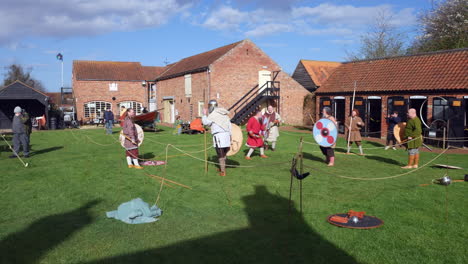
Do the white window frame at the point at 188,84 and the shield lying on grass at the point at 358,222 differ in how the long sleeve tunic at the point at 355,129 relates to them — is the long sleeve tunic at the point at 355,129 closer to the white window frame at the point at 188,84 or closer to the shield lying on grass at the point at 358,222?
the shield lying on grass at the point at 358,222

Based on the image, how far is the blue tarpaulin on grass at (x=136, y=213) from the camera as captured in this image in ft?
20.8

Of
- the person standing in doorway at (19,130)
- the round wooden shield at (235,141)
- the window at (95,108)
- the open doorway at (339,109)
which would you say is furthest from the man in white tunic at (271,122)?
the window at (95,108)

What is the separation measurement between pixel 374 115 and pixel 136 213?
1935 centimetres

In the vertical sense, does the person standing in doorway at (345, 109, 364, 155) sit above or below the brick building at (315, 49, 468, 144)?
below

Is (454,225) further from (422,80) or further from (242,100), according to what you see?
(242,100)

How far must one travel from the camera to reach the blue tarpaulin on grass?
6332 mm

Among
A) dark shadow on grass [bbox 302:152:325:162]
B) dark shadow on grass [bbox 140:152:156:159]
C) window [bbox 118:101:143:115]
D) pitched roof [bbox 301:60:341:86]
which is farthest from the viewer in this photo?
window [bbox 118:101:143:115]

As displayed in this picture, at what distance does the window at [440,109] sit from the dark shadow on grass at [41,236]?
54.9ft

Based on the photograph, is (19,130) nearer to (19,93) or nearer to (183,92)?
(19,93)

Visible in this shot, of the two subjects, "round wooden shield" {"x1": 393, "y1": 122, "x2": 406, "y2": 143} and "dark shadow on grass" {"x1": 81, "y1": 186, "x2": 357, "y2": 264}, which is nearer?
"dark shadow on grass" {"x1": 81, "y1": 186, "x2": 357, "y2": 264}

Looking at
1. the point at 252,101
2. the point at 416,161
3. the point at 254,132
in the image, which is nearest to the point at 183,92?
the point at 252,101

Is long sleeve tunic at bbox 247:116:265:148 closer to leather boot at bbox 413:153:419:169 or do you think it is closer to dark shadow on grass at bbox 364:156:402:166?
dark shadow on grass at bbox 364:156:402:166

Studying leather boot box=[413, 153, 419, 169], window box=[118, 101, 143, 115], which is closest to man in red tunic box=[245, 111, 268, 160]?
leather boot box=[413, 153, 419, 169]

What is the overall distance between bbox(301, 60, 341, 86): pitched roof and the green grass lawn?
84.7ft
